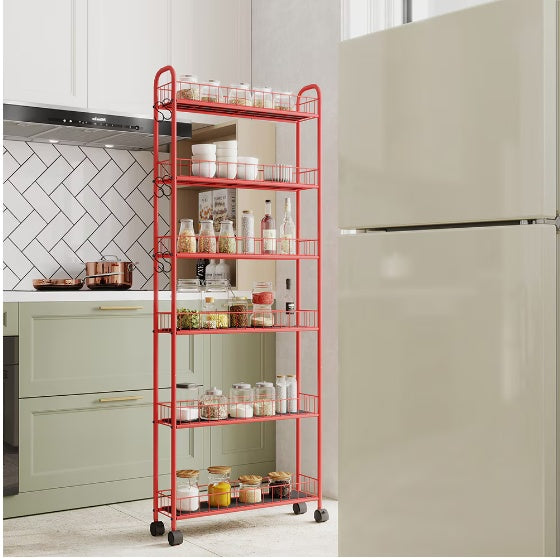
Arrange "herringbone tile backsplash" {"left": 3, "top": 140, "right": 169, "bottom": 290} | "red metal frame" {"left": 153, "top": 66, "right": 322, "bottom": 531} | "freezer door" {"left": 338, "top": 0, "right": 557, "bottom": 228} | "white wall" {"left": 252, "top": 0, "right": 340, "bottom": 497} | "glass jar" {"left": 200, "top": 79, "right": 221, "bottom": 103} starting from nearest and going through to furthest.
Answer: "freezer door" {"left": 338, "top": 0, "right": 557, "bottom": 228}, "red metal frame" {"left": 153, "top": 66, "right": 322, "bottom": 531}, "glass jar" {"left": 200, "top": 79, "right": 221, "bottom": 103}, "white wall" {"left": 252, "top": 0, "right": 340, "bottom": 497}, "herringbone tile backsplash" {"left": 3, "top": 140, "right": 169, "bottom": 290}

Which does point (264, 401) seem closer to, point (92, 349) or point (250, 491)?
point (250, 491)

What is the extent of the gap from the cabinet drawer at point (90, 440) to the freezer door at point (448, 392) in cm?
214

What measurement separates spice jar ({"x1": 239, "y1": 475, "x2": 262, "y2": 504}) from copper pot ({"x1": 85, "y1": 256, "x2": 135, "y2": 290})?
106 cm

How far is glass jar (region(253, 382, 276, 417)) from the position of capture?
→ 3613 mm

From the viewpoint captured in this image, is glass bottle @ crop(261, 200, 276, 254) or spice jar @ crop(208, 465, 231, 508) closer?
spice jar @ crop(208, 465, 231, 508)

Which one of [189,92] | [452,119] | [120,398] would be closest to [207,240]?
[189,92]

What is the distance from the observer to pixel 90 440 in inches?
149

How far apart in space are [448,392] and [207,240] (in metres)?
2.00

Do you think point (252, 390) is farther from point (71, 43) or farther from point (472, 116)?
point (472, 116)

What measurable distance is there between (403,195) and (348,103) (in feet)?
0.78

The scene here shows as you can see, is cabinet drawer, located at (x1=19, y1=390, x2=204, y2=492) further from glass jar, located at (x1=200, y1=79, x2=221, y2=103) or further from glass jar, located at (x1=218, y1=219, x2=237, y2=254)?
glass jar, located at (x1=200, y1=79, x2=221, y2=103)

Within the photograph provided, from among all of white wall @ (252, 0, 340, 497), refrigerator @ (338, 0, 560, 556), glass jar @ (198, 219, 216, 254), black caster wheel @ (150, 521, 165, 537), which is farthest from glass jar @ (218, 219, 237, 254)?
refrigerator @ (338, 0, 560, 556)

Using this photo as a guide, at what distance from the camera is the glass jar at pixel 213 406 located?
3.52 meters

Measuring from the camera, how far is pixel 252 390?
3637 mm
